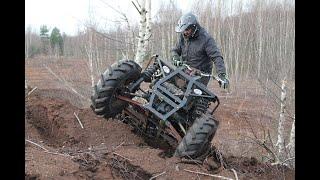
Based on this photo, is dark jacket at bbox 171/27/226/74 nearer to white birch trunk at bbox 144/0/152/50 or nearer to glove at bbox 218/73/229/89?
glove at bbox 218/73/229/89

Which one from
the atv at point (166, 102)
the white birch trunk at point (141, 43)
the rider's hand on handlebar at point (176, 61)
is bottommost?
the atv at point (166, 102)

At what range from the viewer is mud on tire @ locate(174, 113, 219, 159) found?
619cm

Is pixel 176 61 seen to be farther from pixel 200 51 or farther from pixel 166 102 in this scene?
pixel 166 102

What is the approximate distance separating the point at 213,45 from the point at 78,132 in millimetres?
2466

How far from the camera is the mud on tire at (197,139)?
619 centimetres

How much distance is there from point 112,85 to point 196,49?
1.43m

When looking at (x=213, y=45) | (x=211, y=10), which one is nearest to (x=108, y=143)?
(x=213, y=45)

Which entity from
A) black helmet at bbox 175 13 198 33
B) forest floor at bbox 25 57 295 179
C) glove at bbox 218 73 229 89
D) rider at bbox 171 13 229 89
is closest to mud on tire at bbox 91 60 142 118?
forest floor at bbox 25 57 295 179

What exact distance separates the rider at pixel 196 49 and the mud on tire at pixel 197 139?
2.66ft

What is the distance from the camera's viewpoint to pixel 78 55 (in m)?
35.4

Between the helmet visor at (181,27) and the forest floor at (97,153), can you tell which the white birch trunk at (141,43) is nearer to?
the forest floor at (97,153)

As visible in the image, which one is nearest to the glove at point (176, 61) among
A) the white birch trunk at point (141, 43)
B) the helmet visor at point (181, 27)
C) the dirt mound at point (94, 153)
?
the helmet visor at point (181, 27)

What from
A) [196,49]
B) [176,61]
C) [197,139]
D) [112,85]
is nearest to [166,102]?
[197,139]
